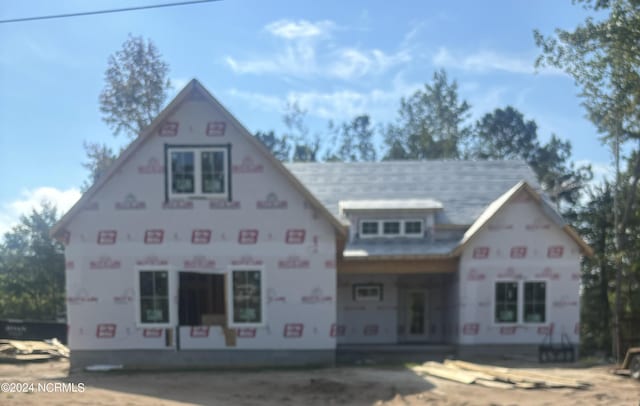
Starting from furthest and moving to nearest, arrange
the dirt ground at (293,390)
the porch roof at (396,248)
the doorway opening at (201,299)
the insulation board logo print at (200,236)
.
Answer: the porch roof at (396,248) < the doorway opening at (201,299) < the insulation board logo print at (200,236) < the dirt ground at (293,390)

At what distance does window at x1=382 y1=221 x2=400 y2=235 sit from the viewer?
58.1 feet

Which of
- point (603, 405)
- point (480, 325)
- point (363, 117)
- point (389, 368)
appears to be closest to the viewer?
point (603, 405)

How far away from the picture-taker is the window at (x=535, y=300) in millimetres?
16078

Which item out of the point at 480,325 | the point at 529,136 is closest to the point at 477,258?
the point at 480,325

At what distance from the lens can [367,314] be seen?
1833 cm

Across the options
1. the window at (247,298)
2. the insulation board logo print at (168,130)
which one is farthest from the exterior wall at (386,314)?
the insulation board logo print at (168,130)

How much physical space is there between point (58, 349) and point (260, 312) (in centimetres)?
804

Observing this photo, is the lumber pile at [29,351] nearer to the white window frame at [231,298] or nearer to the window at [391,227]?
the white window frame at [231,298]

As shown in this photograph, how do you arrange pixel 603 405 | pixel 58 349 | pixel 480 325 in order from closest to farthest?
pixel 603 405
pixel 480 325
pixel 58 349

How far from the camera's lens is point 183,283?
14898mm

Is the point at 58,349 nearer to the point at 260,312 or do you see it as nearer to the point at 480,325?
the point at 260,312

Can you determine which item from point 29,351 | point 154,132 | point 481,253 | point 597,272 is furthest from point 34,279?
point 597,272

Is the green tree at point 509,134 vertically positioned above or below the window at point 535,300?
above

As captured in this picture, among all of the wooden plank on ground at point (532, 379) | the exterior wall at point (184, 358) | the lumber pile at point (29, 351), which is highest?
the wooden plank on ground at point (532, 379)
